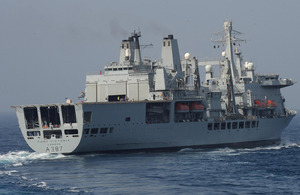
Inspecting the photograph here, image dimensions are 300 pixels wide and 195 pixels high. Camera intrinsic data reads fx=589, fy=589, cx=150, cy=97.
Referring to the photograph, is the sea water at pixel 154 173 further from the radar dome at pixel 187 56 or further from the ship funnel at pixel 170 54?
the radar dome at pixel 187 56

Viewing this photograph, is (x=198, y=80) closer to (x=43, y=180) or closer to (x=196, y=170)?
(x=196, y=170)

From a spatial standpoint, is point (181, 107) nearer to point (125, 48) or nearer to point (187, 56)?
point (125, 48)

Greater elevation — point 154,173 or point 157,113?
point 157,113

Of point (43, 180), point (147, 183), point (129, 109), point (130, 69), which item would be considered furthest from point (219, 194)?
point (130, 69)

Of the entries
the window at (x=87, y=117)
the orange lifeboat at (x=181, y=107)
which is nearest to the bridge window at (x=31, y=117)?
the window at (x=87, y=117)

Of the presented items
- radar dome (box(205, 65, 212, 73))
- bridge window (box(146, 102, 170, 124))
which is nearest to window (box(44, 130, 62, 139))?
bridge window (box(146, 102, 170, 124))

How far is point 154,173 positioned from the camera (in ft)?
125

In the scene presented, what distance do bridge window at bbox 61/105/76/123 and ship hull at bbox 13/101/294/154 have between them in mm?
495

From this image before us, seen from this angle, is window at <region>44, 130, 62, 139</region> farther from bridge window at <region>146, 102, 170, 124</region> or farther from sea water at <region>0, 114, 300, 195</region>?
bridge window at <region>146, 102, 170, 124</region>

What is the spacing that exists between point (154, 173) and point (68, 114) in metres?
11.4

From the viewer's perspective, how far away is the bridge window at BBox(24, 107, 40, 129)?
48.0 metres

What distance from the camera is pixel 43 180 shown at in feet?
119

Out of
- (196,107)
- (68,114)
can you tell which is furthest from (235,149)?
(68,114)

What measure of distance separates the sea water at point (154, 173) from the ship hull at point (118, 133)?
36.9 inches
